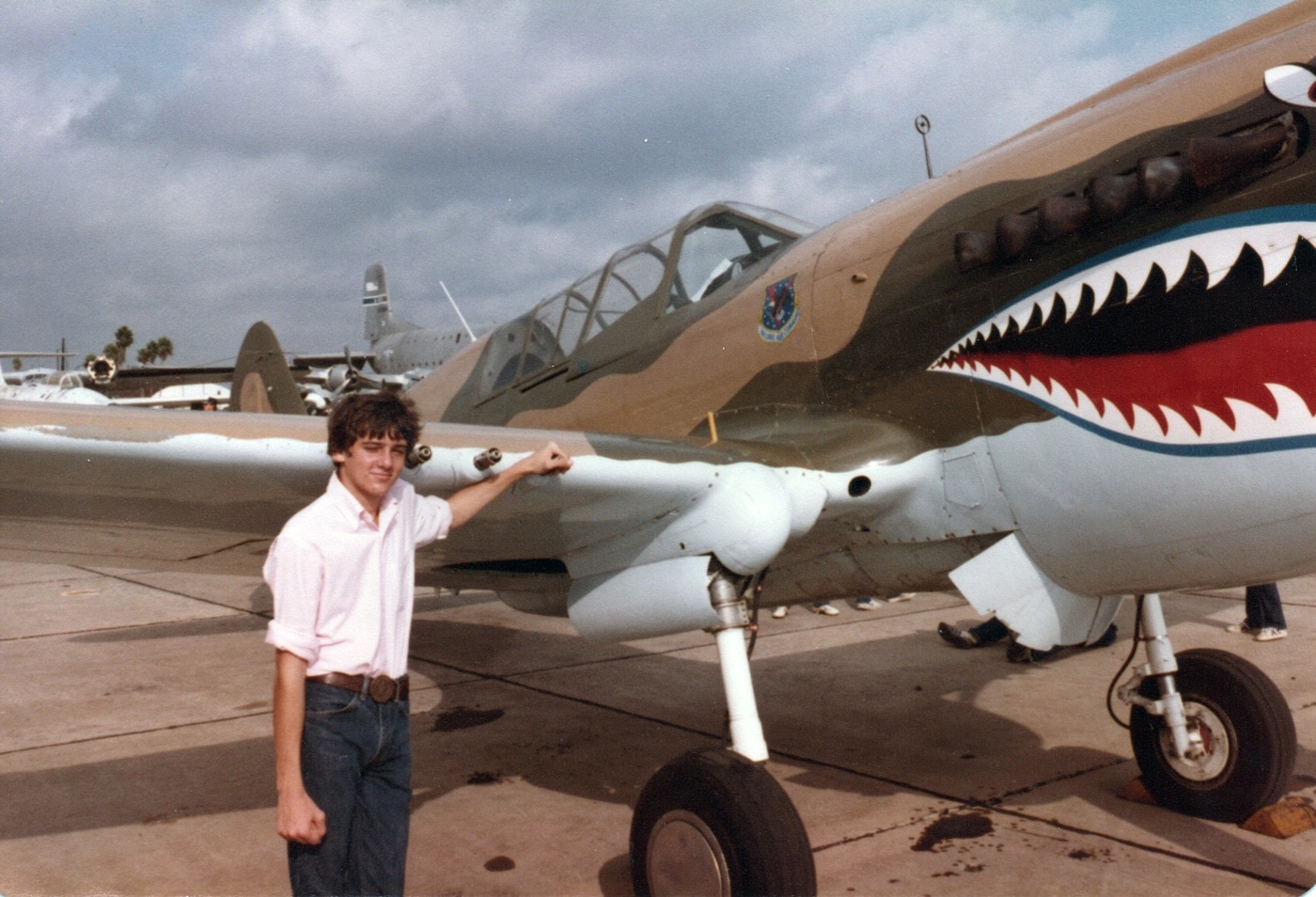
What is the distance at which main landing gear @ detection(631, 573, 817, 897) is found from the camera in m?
2.45

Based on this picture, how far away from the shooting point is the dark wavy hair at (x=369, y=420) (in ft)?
7.13

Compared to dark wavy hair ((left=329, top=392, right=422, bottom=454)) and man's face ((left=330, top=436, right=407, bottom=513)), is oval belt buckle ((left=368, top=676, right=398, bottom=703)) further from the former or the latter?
dark wavy hair ((left=329, top=392, right=422, bottom=454))

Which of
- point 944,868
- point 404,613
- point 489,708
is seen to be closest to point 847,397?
point 944,868

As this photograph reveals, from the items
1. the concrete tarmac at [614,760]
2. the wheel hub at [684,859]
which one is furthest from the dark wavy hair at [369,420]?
the concrete tarmac at [614,760]

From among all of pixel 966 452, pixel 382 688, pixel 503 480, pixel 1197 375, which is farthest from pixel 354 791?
pixel 1197 375

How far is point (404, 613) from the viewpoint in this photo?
2.24 meters

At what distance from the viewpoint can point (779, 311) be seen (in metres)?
3.60

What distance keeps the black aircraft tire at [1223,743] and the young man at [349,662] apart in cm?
257

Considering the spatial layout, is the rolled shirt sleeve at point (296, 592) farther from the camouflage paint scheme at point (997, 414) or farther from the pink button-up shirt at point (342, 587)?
the camouflage paint scheme at point (997, 414)

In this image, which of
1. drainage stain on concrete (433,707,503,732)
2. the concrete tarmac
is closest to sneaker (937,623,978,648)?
the concrete tarmac

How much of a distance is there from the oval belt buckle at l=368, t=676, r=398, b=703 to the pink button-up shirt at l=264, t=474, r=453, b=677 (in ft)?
0.06

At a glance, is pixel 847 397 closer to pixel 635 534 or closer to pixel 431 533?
pixel 635 534

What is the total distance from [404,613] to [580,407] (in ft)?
7.48

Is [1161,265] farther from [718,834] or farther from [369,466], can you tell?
[369,466]
